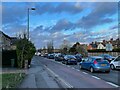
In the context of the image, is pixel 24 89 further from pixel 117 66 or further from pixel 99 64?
pixel 117 66

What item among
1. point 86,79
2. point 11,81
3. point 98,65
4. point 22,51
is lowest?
point 86,79

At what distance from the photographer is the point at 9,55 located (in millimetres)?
34562

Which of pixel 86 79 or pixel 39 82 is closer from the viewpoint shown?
pixel 39 82

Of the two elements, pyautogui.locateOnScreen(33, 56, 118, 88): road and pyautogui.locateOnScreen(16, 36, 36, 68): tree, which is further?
pyautogui.locateOnScreen(16, 36, 36, 68): tree

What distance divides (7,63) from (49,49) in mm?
100762

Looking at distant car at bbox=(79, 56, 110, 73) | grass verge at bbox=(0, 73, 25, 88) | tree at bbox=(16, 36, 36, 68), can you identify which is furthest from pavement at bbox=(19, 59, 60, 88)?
tree at bbox=(16, 36, 36, 68)

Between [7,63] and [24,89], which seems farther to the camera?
[7,63]

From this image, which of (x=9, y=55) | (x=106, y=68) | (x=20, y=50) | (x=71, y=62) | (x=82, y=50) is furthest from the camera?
(x=82, y=50)

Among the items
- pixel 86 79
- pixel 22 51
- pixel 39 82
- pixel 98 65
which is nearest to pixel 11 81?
pixel 39 82

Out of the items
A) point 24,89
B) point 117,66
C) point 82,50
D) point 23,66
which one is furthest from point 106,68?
point 82,50

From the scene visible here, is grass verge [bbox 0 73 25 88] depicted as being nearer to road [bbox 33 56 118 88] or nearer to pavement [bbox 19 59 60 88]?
pavement [bbox 19 59 60 88]

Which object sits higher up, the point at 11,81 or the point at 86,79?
the point at 11,81

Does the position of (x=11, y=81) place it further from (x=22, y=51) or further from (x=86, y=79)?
(x=22, y=51)

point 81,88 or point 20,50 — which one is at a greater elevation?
point 20,50
